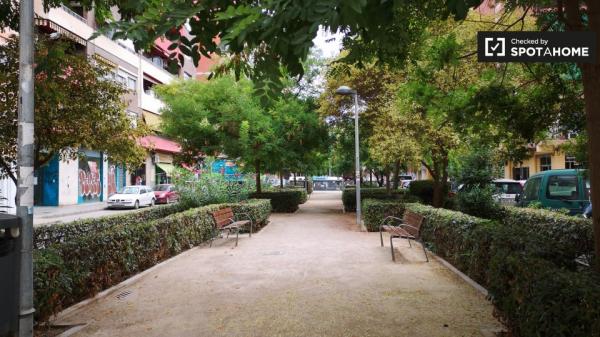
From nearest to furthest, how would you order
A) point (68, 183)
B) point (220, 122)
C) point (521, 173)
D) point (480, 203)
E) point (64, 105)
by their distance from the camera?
point (64, 105) → point (480, 203) → point (220, 122) → point (68, 183) → point (521, 173)

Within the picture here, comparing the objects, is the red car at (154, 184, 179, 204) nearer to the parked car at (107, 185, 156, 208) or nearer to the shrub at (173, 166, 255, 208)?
the parked car at (107, 185, 156, 208)

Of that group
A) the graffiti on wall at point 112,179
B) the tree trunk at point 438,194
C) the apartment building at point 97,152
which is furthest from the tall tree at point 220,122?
the graffiti on wall at point 112,179

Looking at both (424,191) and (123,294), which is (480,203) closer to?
(424,191)

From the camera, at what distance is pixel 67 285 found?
506 cm

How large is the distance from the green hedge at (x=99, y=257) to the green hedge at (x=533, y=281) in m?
4.50

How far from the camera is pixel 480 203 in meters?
13.1

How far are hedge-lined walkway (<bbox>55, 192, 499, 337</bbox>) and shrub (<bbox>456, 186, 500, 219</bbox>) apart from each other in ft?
15.6

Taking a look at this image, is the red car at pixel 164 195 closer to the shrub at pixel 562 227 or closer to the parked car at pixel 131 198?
the parked car at pixel 131 198

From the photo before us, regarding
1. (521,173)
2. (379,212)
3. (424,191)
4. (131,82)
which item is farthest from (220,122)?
(521,173)

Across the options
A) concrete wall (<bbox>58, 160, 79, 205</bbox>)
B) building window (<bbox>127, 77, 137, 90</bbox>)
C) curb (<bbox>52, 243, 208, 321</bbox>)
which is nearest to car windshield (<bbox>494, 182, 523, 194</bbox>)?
curb (<bbox>52, 243, 208, 321</bbox>)

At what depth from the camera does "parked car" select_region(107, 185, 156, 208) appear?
88.7ft

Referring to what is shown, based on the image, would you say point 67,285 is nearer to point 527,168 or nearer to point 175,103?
point 175,103

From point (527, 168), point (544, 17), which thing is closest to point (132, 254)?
point (544, 17)

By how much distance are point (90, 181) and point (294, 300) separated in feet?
93.1
